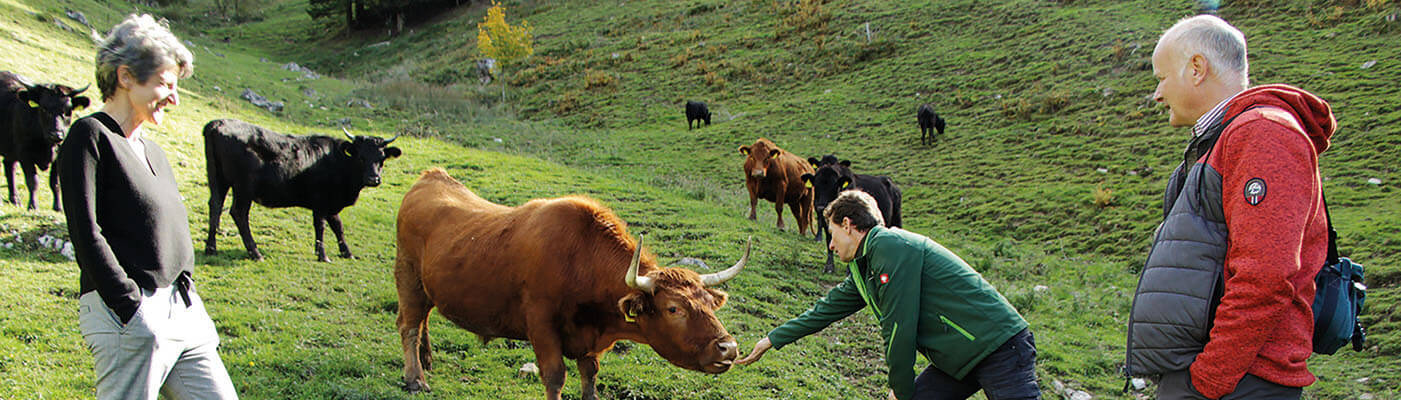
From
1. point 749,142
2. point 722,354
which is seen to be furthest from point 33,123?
point 749,142

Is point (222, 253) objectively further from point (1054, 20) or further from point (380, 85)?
point (1054, 20)

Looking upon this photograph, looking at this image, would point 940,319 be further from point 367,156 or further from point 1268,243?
point 367,156

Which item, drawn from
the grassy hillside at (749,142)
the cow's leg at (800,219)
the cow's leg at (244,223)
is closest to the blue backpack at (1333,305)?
the grassy hillside at (749,142)

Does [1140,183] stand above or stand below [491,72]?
below

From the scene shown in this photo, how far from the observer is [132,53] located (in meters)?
→ 3.13

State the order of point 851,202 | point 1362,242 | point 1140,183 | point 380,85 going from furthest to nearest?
1. point 380,85
2. point 1140,183
3. point 1362,242
4. point 851,202

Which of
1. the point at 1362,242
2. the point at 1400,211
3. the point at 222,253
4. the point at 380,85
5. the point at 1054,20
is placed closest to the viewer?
the point at 222,253

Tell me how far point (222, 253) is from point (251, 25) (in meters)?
59.7

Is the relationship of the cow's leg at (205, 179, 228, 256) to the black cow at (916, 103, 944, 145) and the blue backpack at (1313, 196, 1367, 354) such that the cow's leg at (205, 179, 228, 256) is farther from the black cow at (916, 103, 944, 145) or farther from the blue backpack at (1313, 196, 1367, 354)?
the black cow at (916, 103, 944, 145)

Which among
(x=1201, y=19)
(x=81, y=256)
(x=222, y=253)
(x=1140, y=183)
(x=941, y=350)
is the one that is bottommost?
(x=1140, y=183)

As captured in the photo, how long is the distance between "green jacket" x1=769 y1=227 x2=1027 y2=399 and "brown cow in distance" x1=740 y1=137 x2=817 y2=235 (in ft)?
39.6

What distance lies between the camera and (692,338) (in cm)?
502

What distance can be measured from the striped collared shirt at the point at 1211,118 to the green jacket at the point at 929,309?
135cm

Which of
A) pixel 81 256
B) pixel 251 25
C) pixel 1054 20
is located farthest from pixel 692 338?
pixel 251 25
